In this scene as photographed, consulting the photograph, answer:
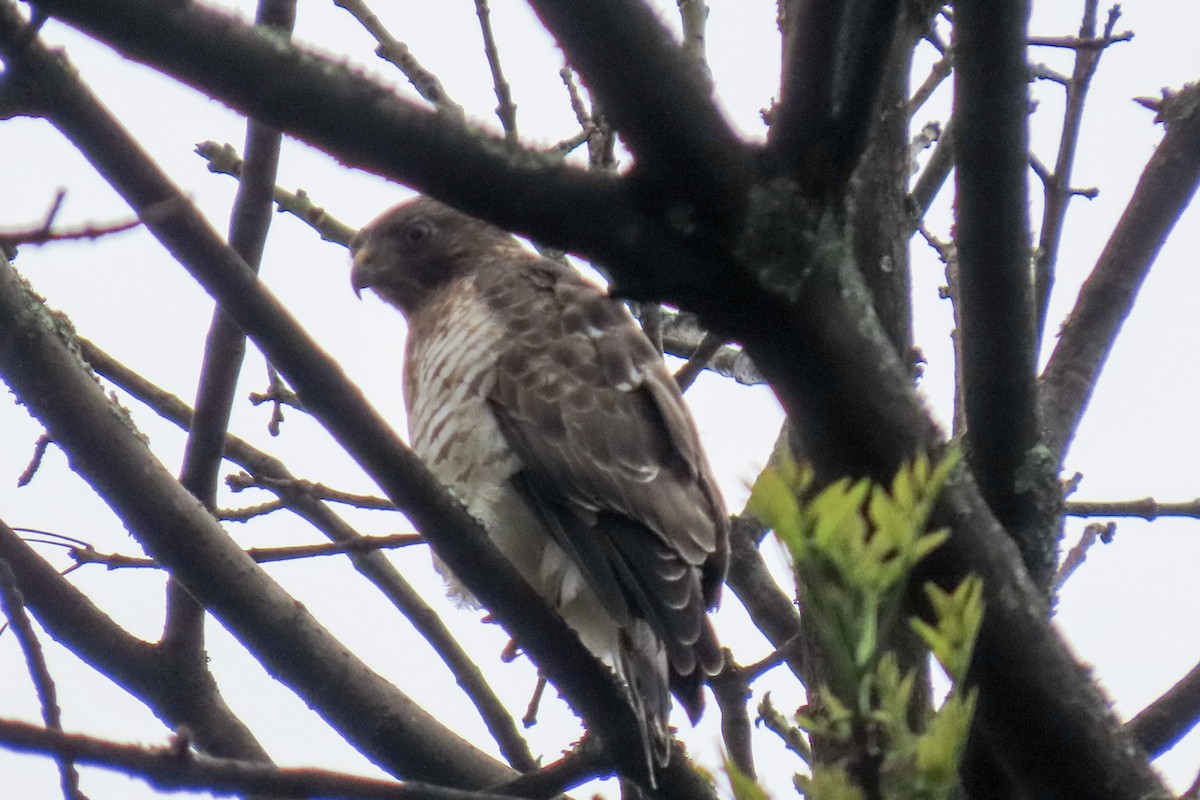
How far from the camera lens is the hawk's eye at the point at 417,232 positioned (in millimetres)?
5887

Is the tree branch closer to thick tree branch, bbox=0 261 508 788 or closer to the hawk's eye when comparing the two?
thick tree branch, bbox=0 261 508 788

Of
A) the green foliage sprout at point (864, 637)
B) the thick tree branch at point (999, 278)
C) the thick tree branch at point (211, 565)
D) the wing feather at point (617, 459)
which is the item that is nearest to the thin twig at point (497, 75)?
the wing feather at point (617, 459)

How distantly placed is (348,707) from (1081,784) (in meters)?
1.58

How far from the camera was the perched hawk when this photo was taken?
368 centimetres

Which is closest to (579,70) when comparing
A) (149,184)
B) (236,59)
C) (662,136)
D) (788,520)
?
(662,136)

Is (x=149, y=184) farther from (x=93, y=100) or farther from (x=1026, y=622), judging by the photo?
(x=1026, y=622)

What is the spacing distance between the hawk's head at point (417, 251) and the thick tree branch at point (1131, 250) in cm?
287

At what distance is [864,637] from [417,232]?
15.8 feet

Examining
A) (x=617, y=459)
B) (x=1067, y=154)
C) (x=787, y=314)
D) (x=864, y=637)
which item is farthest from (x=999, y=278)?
(x=617, y=459)

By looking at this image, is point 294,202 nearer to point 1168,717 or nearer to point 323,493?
point 323,493

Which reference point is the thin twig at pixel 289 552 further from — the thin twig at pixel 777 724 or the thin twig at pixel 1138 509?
the thin twig at pixel 1138 509

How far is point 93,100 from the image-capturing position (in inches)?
82.4

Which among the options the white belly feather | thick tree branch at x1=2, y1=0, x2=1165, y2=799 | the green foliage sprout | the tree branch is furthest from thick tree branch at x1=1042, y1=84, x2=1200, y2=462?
the green foliage sprout

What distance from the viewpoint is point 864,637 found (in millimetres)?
1285
